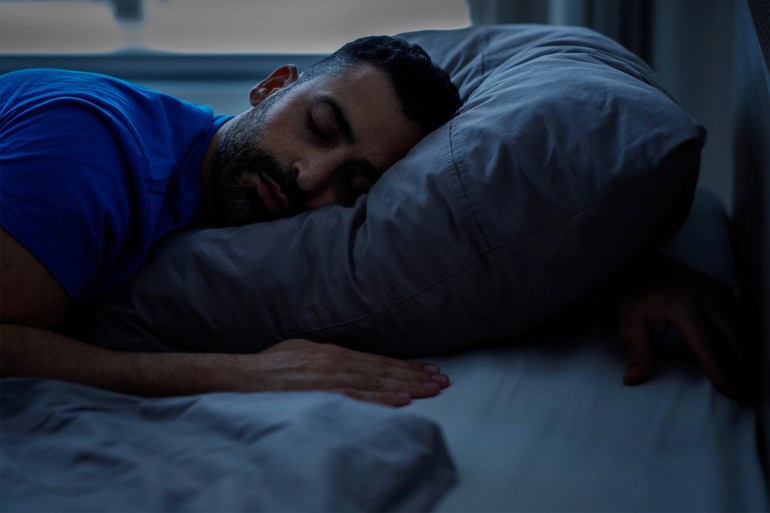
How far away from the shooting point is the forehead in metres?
1.23

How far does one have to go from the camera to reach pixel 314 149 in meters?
1.21

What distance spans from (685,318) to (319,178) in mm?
515

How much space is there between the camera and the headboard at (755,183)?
839mm

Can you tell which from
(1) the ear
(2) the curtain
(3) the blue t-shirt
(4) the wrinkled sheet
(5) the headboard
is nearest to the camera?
(4) the wrinkled sheet

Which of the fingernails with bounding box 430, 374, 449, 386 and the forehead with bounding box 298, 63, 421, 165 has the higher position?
the forehead with bounding box 298, 63, 421, 165

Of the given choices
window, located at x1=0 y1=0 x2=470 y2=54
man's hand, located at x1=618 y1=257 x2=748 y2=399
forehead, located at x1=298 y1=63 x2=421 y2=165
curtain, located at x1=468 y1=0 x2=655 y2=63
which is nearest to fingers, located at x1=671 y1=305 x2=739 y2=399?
man's hand, located at x1=618 y1=257 x2=748 y2=399

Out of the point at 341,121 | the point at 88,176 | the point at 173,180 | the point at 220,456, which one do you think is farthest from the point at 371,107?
the point at 220,456

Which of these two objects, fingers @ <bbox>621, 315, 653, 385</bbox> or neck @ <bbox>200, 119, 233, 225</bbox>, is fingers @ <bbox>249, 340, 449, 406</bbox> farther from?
neck @ <bbox>200, 119, 233, 225</bbox>

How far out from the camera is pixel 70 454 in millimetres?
745

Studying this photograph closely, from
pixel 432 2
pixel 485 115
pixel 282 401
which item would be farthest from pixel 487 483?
pixel 432 2

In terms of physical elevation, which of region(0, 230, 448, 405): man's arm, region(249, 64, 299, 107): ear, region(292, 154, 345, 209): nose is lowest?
region(0, 230, 448, 405): man's arm

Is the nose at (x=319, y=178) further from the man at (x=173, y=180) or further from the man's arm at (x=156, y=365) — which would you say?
the man's arm at (x=156, y=365)

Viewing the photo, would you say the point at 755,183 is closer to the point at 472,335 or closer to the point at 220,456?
the point at 472,335

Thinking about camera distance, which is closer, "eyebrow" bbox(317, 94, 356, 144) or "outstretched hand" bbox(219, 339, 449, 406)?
"outstretched hand" bbox(219, 339, 449, 406)
